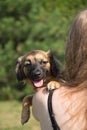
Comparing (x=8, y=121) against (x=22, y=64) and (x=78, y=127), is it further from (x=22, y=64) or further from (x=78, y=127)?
(x=78, y=127)

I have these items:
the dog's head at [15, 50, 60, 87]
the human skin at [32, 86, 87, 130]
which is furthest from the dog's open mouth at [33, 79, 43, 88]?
the human skin at [32, 86, 87, 130]

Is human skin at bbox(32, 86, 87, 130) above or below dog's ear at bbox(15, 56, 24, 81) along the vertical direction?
above

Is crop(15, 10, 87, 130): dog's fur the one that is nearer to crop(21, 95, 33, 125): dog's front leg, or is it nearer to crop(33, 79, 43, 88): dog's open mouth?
crop(21, 95, 33, 125): dog's front leg

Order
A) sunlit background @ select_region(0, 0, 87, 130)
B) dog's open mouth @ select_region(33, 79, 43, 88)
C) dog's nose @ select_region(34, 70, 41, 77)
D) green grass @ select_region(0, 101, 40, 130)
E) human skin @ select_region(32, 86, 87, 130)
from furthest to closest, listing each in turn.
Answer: sunlit background @ select_region(0, 0, 87, 130), green grass @ select_region(0, 101, 40, 130), dog's nose @ select_region(34, 70, 41, 77), dog's open mouth @ select_region(33, 79, 43, 88), human skin @ select_region(32, 86, 87, 130)

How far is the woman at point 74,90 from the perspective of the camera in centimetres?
306

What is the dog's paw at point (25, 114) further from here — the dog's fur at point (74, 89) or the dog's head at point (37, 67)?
the dog's fur at point (74, 89)

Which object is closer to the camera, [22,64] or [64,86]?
[64,86]

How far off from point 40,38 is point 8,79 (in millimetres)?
1396

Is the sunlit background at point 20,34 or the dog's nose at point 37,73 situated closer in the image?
the dog's nose at point 37,73

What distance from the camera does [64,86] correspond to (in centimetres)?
319

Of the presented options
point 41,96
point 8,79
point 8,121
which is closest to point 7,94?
point 8,79

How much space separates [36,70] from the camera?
495 centimetres

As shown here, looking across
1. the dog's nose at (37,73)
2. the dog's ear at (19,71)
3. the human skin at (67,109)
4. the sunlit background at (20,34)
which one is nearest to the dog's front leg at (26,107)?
the dog's nose at (37,73)

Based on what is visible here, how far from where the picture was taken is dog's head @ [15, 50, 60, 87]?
178 inches
